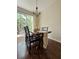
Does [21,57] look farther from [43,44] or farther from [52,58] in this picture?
[43,44]

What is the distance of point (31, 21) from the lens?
9.06 meters

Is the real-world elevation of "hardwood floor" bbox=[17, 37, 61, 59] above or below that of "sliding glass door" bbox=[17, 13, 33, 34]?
below

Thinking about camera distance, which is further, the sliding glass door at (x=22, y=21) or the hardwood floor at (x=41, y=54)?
the sliding glass door at (x=22, y=21)

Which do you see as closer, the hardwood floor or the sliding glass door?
the hardwood floor

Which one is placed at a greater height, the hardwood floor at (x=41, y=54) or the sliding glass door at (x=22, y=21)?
the sliding glass door at (x=22, y=21)

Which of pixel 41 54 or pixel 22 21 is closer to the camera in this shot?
pixel 41 54

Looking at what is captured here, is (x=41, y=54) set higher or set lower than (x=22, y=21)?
lower
